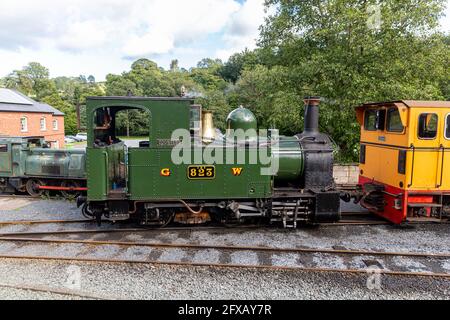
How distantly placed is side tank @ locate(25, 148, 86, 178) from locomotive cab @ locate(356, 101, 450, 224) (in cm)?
1014

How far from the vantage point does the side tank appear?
40.2 feet

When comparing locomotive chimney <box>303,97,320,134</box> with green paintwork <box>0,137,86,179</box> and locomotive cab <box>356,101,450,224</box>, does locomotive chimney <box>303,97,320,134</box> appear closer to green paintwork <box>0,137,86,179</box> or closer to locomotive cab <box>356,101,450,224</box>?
locomotive cab <box>356,101,450,224</box>

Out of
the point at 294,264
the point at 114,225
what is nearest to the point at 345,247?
the point at 294,264

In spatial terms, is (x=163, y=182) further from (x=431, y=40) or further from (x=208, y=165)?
(x=431, y=40)

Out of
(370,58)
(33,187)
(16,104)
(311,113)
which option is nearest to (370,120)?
(311,113)

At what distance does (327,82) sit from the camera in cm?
1309

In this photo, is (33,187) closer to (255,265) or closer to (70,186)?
(70,186)

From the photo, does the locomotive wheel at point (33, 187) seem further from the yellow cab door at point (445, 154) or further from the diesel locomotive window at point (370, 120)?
the yellow cab door at point (445, 154)

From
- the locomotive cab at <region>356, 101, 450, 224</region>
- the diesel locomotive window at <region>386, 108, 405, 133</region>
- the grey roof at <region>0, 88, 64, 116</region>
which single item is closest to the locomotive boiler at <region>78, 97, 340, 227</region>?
the locomotive cab at <region>356, 101, 450, 224</region>

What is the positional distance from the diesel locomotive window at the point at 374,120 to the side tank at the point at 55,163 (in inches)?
397

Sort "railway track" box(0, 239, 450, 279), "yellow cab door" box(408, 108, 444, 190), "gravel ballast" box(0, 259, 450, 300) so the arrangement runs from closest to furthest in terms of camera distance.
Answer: "gravel ballast" box(0, 259, 450, 300)
"railway track" box(0, 239, 450, 279)
"yellow cab door" box(408, 108, 444, 190)

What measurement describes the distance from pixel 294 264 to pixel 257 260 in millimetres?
734

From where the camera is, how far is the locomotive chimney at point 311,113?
26.6 ft
